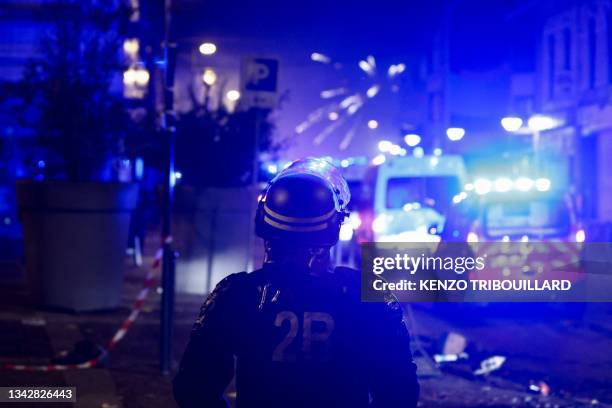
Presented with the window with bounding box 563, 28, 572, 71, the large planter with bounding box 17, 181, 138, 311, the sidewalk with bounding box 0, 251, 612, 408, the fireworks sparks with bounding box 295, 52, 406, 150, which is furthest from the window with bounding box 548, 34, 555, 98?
the large planter with bounding box 17, 181, 138, 311

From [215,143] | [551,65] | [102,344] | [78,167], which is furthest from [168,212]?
[551,65]

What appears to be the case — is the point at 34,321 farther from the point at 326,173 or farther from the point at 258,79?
the point at 326,173

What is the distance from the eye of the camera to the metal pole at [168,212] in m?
7.66

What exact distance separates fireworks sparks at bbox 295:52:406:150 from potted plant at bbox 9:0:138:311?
36.3 meters

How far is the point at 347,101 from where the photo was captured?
2421 inches

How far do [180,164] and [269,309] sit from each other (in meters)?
18.5

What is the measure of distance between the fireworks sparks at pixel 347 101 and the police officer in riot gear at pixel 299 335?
148 ft

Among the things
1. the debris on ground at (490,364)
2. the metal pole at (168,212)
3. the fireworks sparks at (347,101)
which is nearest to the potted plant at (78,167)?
the metal pole at (168,212)

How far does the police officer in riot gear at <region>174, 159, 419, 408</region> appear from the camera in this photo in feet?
8.59

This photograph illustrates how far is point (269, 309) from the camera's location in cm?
265

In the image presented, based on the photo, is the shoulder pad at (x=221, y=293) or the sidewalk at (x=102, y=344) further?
the sidewalk at (x=102, y=344)

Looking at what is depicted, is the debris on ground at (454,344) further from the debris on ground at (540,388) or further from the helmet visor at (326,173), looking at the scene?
the helmet visor at (326,173)

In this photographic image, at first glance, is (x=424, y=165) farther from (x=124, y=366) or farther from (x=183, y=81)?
(x=183, y=81)

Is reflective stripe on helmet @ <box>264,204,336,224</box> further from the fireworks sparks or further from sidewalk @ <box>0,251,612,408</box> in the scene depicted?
the fireworks sparks
